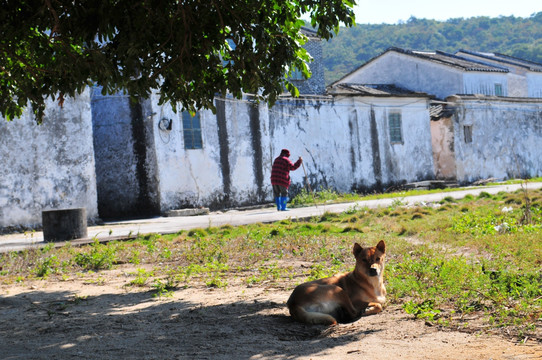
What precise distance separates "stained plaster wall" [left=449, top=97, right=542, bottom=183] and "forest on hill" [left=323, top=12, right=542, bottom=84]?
2944 centimetres

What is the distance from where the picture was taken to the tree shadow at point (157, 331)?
4656 millimetres

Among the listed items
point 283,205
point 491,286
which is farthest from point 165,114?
point 491,286

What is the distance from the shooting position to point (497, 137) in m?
33.9

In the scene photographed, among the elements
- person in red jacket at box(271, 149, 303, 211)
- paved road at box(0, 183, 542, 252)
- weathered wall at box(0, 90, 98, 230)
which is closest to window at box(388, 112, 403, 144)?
paved road at box(0, 183, 542, 252)

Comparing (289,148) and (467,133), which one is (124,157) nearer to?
(289,148)

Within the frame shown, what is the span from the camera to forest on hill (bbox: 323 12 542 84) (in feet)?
218

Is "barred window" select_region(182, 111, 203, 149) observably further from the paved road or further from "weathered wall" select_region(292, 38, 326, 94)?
"weathered wall" select_region(292, 38, 326, 94)

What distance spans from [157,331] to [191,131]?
1730 centimetres

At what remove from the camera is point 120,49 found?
6.62m

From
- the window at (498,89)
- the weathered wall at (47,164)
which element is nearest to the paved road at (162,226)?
the weathered wall at (47,164)

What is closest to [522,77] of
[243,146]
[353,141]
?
[353,141]

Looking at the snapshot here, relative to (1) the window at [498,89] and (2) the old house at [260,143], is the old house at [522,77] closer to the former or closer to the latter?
(1) the window at [498,89]

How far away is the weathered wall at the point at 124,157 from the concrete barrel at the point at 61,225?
803cm

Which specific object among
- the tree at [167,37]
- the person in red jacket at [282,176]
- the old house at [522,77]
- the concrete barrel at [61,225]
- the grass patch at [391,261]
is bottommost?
the grass patch at [391,261]
